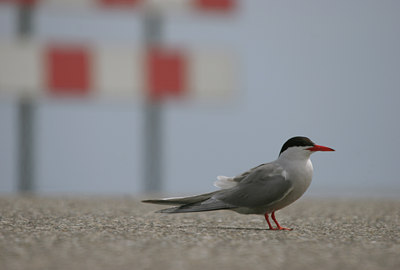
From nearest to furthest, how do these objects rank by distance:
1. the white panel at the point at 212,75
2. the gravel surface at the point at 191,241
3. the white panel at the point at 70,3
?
the gravel surface at the point at 191,241, the white panel at the point at 70,3, the white panel at the point at 212,75

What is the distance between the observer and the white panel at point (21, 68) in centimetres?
563

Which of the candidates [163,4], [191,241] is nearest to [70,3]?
[163,4]

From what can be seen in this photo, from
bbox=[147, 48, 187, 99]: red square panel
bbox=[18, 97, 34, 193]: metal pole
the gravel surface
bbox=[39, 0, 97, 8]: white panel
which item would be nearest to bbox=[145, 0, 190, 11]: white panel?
bbox=[147, 48, 187, 99]: red square panel

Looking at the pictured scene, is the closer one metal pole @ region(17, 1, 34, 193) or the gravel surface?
the gravel surface

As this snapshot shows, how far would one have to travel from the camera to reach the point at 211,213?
10.1ft

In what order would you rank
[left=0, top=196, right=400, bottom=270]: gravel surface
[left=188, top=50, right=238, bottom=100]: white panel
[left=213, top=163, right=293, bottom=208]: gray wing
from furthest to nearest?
[left=188, top=50, right=238, bottom=100]: white panel → [left=213, top=163, right=293, bottom=208]: gray wing → [left=0, top=196, right=400, bottom=270]: gravel surface

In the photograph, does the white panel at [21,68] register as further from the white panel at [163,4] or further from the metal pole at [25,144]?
the white panel at [163,4]

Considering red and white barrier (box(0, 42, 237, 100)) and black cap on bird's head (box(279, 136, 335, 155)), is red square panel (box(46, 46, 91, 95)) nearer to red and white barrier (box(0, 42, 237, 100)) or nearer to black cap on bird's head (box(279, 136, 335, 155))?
red and white barrier (box(0, 42, 237, 100))

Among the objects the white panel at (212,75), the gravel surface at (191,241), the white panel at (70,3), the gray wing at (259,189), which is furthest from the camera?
the white panel at (212,75)

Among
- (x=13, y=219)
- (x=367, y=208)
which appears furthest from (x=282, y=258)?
(x=367, y=208)

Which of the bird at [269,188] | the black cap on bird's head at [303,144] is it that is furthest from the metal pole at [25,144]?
the black cap on bird's head at [303,144]

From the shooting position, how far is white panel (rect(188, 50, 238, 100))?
5.88 metres

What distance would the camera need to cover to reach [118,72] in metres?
5.75

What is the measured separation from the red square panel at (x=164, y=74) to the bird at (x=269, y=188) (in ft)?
11.8
